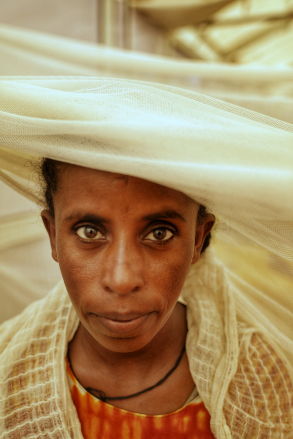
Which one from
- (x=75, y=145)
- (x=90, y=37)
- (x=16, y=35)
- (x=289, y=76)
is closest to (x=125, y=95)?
(x=75, y=145)

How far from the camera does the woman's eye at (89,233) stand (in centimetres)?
59

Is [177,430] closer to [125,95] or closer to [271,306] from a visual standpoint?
[271,306]

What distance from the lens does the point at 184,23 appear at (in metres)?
2.52

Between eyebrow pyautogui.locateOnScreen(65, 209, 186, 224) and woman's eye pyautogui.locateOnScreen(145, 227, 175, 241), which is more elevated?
eyebrow pyautogui.locateOnScreen(65, 209, 186, 224)

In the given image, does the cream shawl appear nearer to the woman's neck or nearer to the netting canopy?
the woman's neck

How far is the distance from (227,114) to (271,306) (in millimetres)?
464

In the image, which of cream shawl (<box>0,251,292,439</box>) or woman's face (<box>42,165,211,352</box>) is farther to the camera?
cream shawl (<box>0,251,292,439</box>)

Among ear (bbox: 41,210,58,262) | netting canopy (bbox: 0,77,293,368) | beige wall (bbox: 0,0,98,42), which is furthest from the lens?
beige wall (bbox: 0,0,98,42)

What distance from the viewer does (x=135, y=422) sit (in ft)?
2.37

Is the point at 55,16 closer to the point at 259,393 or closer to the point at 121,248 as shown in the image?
the point at 121,248

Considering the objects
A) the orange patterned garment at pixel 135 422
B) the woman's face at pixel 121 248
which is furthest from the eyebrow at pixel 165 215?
the orange patterned garment at pixel 135 422

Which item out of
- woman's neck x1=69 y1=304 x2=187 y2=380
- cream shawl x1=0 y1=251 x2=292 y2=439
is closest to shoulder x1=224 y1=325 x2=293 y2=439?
cream shawl x1=0 y1=251 x2=292 y2=439

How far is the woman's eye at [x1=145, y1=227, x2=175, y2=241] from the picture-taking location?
588 mm

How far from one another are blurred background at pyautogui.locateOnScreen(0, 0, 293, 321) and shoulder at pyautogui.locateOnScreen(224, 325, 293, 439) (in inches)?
23.4
